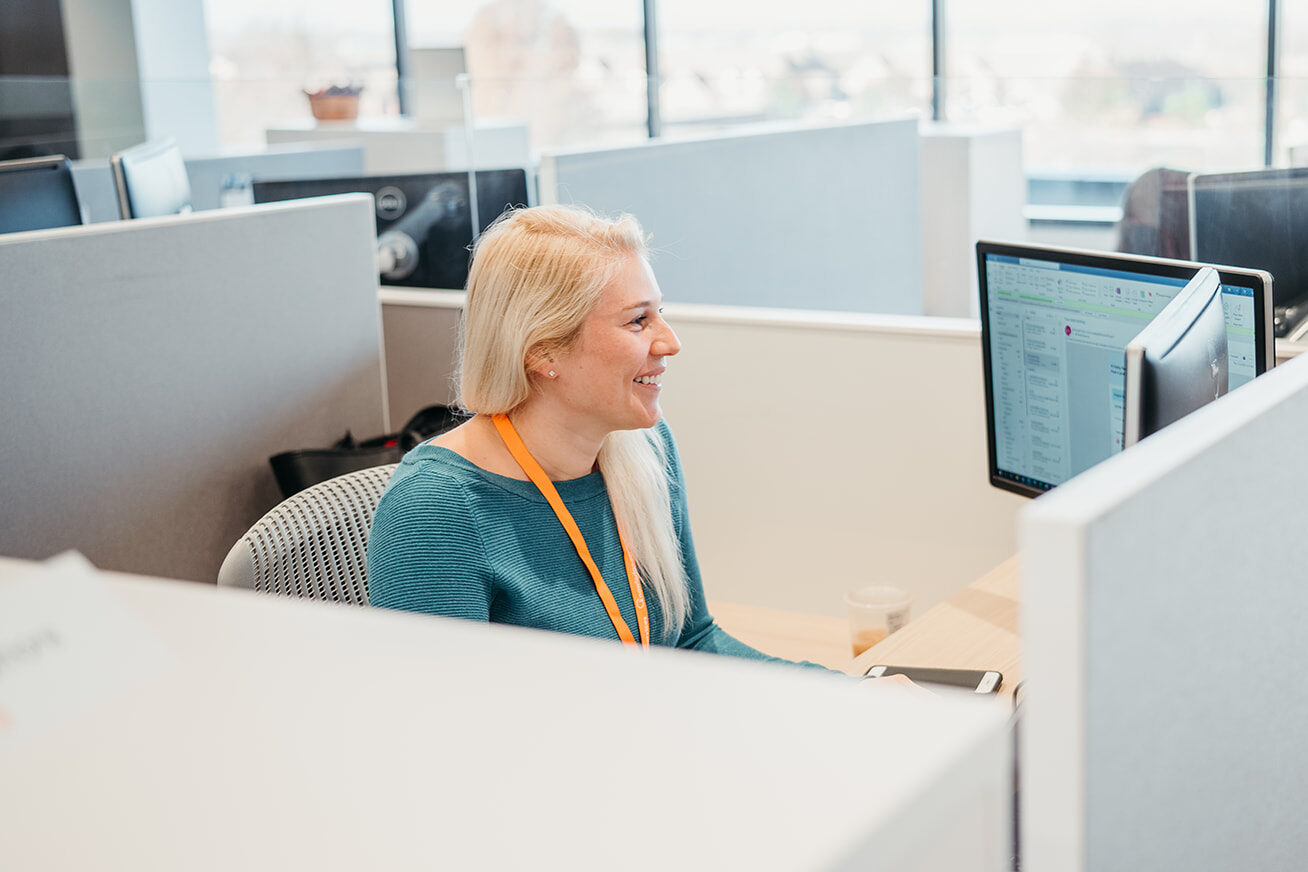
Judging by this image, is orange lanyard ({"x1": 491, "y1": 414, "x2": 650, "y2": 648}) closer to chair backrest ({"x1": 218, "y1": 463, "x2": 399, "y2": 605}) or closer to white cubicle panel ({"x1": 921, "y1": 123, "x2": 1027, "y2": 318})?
chair backrest ({"x1": 218, "y1": 463, "x2": 399, "y2": 605})

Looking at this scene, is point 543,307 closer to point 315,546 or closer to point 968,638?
point 315,546

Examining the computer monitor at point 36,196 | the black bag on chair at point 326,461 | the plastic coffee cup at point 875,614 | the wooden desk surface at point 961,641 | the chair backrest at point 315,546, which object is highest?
the computer monitor at point 36,196

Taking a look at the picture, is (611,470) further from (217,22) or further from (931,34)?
(217,22)

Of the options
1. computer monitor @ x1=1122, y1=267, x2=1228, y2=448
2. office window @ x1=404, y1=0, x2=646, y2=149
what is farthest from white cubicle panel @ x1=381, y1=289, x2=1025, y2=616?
office window @ x1=404, y1=0, x2=646, y2=149

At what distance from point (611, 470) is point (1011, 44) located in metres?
4.28

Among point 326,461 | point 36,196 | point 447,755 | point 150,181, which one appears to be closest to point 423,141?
point 150,181

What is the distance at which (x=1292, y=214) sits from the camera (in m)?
2.03

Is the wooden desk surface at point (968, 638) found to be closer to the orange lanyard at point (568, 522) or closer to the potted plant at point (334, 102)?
the orange lanyard at point (568, 522)

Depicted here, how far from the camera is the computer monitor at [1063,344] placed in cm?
138

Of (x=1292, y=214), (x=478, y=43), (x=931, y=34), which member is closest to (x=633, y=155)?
(x=1292, y=214)

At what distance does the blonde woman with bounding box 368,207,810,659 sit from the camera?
136cm

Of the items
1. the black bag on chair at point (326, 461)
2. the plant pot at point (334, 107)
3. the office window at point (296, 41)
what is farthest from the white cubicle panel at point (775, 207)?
the office window at point (296, 41)

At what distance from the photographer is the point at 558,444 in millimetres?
1458

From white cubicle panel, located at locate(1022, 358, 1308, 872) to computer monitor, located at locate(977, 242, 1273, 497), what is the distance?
519mm
